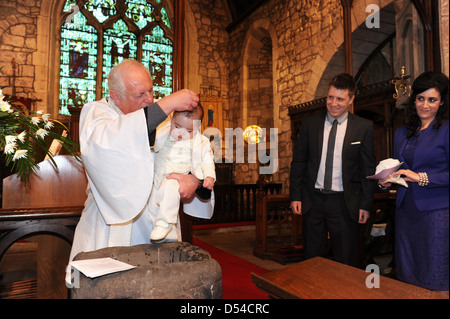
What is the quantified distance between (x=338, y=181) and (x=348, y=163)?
0.47 feet

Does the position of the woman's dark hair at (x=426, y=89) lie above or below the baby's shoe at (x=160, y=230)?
above

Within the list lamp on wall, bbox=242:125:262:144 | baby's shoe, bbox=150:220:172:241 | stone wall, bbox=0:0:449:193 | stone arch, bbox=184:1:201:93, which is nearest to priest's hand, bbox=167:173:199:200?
baby's shoe, bbox=150:220:172:241

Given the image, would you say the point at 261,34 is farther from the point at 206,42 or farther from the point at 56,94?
the point at 56,94

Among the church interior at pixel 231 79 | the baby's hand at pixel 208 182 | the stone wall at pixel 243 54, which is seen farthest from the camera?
the stone wall at pixel 243 54

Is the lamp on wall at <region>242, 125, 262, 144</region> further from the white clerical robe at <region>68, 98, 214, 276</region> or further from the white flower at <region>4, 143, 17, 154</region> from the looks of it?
the white clerical robe at <region>68, 98, 214, 276</region>

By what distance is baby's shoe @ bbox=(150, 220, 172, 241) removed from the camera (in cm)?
142

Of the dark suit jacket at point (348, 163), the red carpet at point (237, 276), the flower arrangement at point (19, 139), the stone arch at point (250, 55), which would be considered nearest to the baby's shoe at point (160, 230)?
the flower arrangement at point (19, 139)

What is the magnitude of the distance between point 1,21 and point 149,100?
834 cm

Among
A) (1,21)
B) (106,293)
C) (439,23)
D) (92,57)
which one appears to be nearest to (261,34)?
(92,57)

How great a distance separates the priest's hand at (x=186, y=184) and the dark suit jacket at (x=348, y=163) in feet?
3.20

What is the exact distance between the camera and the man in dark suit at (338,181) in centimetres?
218

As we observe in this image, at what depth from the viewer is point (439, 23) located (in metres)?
2.26

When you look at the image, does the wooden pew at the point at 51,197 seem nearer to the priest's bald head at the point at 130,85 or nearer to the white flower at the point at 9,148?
the white flower at the point at 9,148

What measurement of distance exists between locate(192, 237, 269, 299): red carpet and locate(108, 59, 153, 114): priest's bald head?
1964 millimetres
